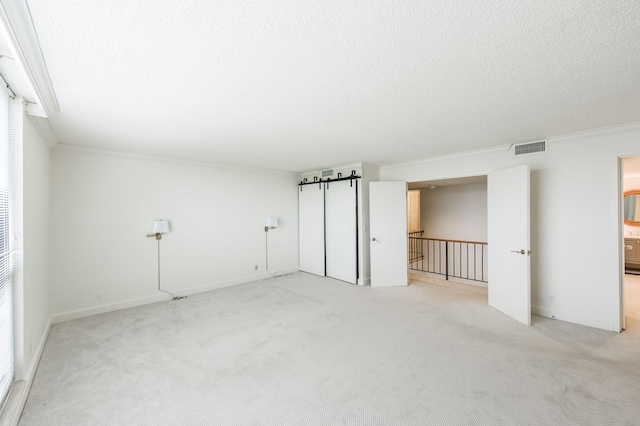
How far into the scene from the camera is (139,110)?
8.07ft

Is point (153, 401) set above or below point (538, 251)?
below

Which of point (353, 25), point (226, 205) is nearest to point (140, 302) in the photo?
point (226, 205)

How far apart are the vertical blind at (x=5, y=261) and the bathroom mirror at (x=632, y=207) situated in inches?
439

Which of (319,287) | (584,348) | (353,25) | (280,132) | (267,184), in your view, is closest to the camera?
(353,25)

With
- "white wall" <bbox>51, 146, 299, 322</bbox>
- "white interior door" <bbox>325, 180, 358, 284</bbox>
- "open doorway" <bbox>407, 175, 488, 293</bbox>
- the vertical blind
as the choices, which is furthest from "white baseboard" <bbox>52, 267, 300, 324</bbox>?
"open doorway" <bbox>407, 175, 488, 293</bbox>

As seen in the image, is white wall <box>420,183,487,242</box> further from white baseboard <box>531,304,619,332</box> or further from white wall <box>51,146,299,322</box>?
white wall <box>51,146,299,322</box>

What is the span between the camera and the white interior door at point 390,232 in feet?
16.8

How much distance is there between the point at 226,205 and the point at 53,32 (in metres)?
3.99

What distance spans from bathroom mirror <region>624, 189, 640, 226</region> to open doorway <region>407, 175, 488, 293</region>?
348cm

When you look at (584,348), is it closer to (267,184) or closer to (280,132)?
(280,132)

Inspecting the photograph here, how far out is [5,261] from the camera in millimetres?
1955

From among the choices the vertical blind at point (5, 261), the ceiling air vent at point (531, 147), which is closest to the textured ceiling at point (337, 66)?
the ceiling air vent at point (531, 147)

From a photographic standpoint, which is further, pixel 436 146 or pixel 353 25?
pixel 436 146

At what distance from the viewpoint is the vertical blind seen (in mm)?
1880
